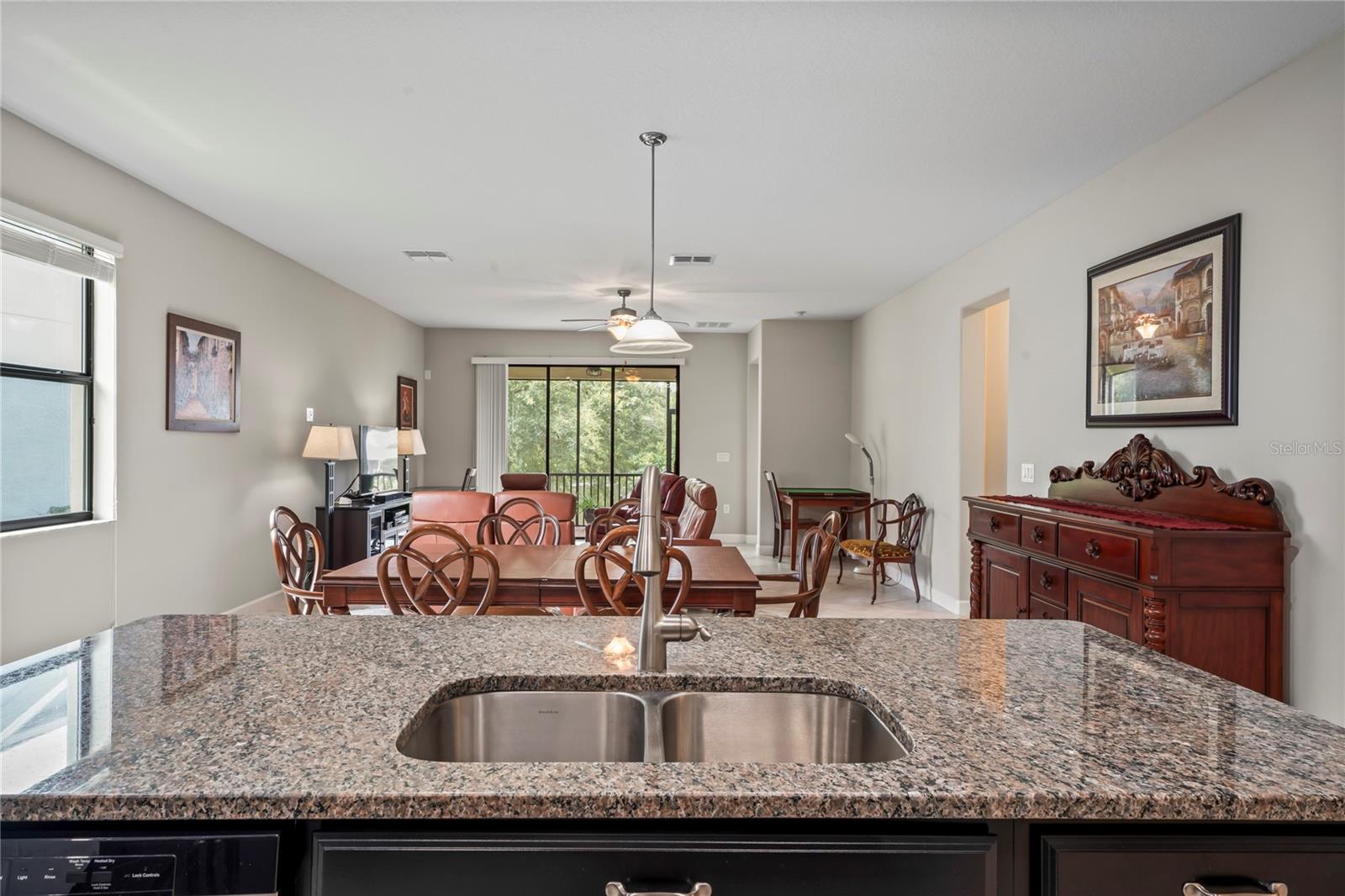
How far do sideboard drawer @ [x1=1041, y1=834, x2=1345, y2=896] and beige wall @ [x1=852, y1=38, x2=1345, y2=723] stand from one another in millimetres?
2032

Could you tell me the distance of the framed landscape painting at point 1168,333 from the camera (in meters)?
2.77

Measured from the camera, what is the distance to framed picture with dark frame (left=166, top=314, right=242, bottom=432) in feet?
13.6

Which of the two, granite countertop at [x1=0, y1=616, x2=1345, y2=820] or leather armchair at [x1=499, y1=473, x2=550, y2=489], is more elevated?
leather armchair at [x1=499, y1=473, x2=550, y2=489]

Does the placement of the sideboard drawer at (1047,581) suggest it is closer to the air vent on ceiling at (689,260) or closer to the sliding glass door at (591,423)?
the air vent on ceiling at (689,260)

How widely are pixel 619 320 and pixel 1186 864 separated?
5.24 metres

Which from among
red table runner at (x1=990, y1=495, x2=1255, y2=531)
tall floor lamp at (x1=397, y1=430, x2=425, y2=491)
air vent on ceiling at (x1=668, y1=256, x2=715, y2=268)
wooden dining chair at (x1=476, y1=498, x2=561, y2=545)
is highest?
air vent on ceiling at (x1=668, y1=256, x2=715, y2=268)

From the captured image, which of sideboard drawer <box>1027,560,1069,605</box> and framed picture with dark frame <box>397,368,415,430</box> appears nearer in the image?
sideboard drawer <box>1027,560,1069,605</box>

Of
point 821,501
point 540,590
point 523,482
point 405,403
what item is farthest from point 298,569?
point 405,403

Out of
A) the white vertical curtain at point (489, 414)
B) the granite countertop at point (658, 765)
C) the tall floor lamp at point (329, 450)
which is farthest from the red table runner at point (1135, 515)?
the white vertical curtain at point (489, 414)

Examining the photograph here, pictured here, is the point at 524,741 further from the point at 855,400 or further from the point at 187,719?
the point at 855,400

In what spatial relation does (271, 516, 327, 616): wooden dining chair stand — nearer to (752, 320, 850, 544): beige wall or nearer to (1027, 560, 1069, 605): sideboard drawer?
(1027, 560, 1069, 605): sideboard drawer

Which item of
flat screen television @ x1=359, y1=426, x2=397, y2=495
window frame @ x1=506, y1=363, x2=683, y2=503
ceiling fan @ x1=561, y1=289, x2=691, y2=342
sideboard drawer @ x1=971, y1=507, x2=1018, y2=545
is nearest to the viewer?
sideboard drawer @ x1=971, y1=507, x2=1018, y2=545

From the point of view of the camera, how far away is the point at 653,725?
3.79ft
